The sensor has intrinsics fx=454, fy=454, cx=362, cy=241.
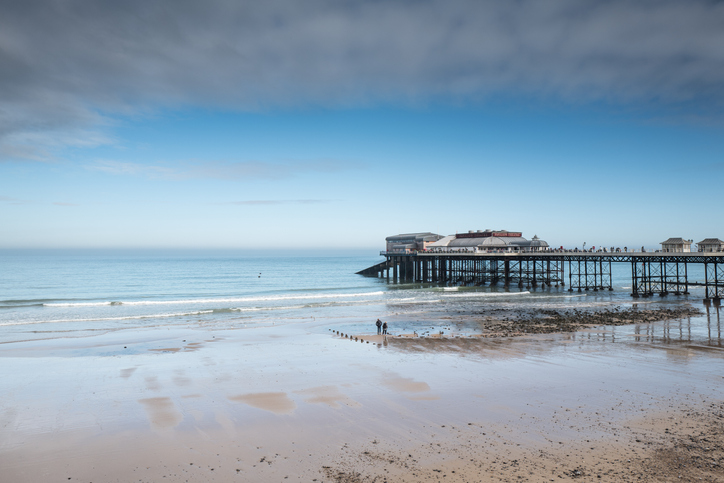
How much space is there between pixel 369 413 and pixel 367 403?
900 mm

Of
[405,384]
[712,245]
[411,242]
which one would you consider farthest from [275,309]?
[712,245]

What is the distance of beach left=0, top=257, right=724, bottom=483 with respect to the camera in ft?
31.1

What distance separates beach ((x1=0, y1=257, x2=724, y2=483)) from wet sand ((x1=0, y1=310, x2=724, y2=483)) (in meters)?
0.06

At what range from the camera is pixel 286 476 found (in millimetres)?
9094

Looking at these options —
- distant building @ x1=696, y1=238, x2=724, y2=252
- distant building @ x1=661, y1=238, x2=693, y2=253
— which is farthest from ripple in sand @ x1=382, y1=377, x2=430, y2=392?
distant building @ x1=696, y1=238, x2=724, y2=252

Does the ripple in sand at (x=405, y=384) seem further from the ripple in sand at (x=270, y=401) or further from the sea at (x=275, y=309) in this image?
the sea at (x=275, y=309)

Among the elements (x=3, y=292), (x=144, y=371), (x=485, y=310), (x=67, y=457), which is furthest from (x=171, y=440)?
(x=3, y=292)

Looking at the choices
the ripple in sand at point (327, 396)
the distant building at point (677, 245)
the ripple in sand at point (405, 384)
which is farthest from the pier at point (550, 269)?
the ripple in sand at point (327, 396)

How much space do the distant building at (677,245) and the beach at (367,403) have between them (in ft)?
61.4

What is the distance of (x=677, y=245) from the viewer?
45.2 meters

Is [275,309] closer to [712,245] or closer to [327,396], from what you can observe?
[327,396]

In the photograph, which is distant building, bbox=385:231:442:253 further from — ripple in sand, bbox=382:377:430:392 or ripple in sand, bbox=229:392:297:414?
ripple in sand, bbox=229:392:297:414

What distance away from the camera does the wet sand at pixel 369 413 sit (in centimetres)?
938

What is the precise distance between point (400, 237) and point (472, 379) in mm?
60434
